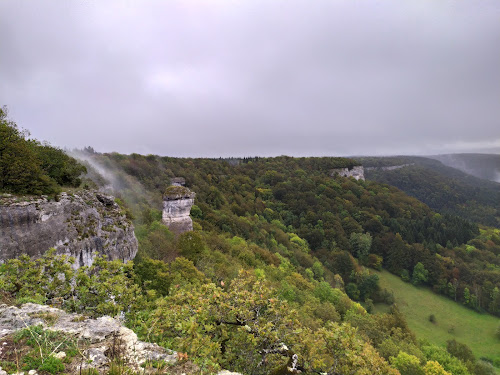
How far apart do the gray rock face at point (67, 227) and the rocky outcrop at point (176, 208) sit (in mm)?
18872

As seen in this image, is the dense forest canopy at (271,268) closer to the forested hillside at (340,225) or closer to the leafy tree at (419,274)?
the leafy tree at (419,274)

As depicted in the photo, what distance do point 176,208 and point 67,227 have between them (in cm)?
2494

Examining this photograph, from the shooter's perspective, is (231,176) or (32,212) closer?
(32,212)

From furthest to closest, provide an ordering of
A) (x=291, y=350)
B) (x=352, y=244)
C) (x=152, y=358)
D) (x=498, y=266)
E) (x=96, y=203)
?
1. (x=352, y=244)
2. (x=498, y=266)
3. (x=96, y=203)
4. (x=291, y=350)
5. (x=152, y=358)

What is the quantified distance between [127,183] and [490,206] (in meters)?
190

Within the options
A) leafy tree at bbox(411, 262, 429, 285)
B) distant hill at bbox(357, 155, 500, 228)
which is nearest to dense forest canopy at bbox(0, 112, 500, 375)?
leafy tree at bbox(411, 262, 429, 285)

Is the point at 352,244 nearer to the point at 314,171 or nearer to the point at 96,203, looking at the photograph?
the point at 314,171

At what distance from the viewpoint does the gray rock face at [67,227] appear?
39.9 feet

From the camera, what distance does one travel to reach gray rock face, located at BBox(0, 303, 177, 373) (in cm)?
536

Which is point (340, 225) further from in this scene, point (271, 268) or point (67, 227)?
point (67, 227)

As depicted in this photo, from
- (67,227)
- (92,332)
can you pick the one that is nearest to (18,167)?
(67,227)

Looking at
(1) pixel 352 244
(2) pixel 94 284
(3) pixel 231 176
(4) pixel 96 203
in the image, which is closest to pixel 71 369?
(2) pixel 94 284

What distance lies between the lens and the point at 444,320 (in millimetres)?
49344

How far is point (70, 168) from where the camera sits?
1822cm
